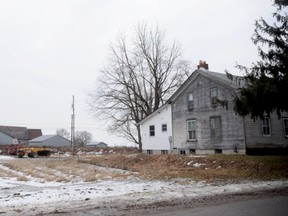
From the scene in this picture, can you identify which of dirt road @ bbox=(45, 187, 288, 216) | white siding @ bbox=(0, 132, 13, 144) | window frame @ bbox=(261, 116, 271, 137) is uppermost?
white siding @ bbox=(0, 132, 13, 144)

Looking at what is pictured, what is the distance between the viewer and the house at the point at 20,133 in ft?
318

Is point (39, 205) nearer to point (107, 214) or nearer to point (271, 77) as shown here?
point (107, 214)

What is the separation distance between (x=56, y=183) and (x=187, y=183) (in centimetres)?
596

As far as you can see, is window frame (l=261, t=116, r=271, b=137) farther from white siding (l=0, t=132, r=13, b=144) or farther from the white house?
white siding (l=0, t=132, r=13, b=144)

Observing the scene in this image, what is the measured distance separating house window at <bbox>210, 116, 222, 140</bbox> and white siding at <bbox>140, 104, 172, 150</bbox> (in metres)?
A: 5.54

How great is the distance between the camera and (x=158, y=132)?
32656mm

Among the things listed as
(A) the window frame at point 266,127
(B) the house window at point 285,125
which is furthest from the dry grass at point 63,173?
(B) the house window at point 285,125

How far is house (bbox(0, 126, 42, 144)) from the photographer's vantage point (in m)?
96.8

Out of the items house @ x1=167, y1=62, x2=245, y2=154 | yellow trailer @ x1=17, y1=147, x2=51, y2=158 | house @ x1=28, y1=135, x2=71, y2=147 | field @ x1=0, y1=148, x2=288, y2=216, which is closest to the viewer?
field @ x1=0, y1=148, x2=288, y2=216

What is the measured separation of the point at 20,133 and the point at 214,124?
86486mm

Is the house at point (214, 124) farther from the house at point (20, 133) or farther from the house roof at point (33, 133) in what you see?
the house roof at point (33, 133)

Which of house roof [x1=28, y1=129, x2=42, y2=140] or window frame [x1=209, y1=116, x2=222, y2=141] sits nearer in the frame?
window frame [x1=209, y1=116, x2=222, y2=141]

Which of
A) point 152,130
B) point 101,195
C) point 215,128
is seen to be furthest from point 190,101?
point 101,195

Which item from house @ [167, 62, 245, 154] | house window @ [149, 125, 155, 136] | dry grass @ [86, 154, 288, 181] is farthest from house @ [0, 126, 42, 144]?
dry grass @ [86, 154, 288, 181]
